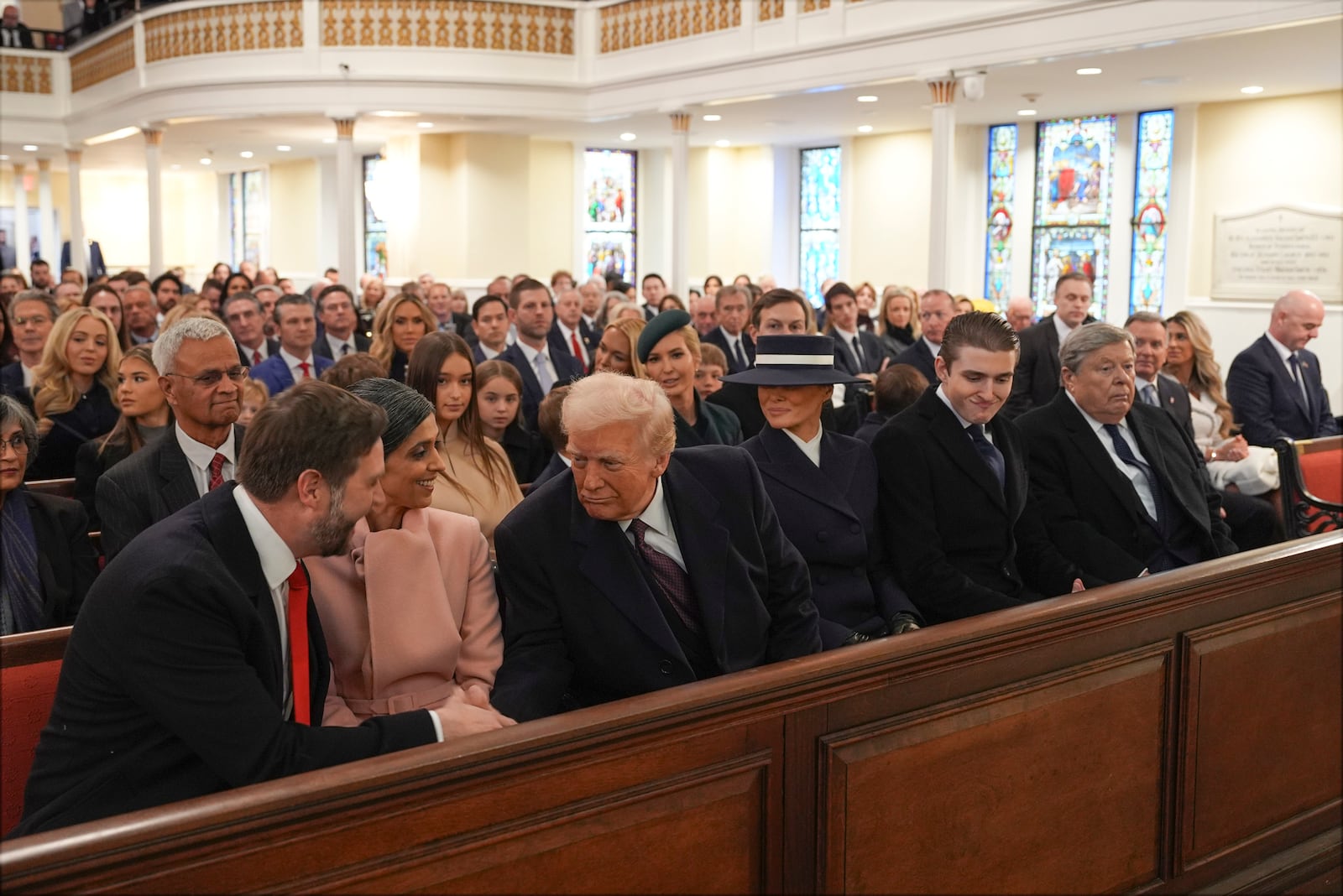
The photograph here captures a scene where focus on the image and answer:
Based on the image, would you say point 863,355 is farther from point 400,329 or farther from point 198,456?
point 198,456

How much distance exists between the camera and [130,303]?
8.79 m

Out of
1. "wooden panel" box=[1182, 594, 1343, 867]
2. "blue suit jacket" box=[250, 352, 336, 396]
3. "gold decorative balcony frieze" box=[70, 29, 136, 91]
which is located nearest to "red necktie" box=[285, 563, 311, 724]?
"wooden panel" box=[1182, 594, 1343, 867]

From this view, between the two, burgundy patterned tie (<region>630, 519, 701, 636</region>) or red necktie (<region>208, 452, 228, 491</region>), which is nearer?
burgundy patterned tie (<region>630, 519, 701, 636</region>)

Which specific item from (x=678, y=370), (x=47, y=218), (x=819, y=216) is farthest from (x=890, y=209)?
(x=47, y=218)

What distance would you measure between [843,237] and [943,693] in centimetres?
1747

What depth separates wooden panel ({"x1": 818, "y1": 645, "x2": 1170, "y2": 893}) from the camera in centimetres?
244

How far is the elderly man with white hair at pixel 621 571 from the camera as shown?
2703 mm

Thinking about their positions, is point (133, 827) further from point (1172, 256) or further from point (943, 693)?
point (1172, 256)

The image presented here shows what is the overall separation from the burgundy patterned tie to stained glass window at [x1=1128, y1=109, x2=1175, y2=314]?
13.6 metres

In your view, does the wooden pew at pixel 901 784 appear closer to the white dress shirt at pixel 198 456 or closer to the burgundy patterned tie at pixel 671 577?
the burgundy patterned tie at pixel 671 577

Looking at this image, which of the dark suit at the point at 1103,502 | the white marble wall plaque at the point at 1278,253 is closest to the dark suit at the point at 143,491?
the dark suit at the point at 1103,502

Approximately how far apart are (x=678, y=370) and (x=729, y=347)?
13.9 feet

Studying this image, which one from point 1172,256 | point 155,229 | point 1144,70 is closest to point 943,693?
point 1144,70

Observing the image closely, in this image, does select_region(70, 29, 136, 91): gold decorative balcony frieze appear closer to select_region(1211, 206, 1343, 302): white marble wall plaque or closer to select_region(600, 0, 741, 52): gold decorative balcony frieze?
select_region(600, 0, 741, 52): gold decorative balcony frieze
